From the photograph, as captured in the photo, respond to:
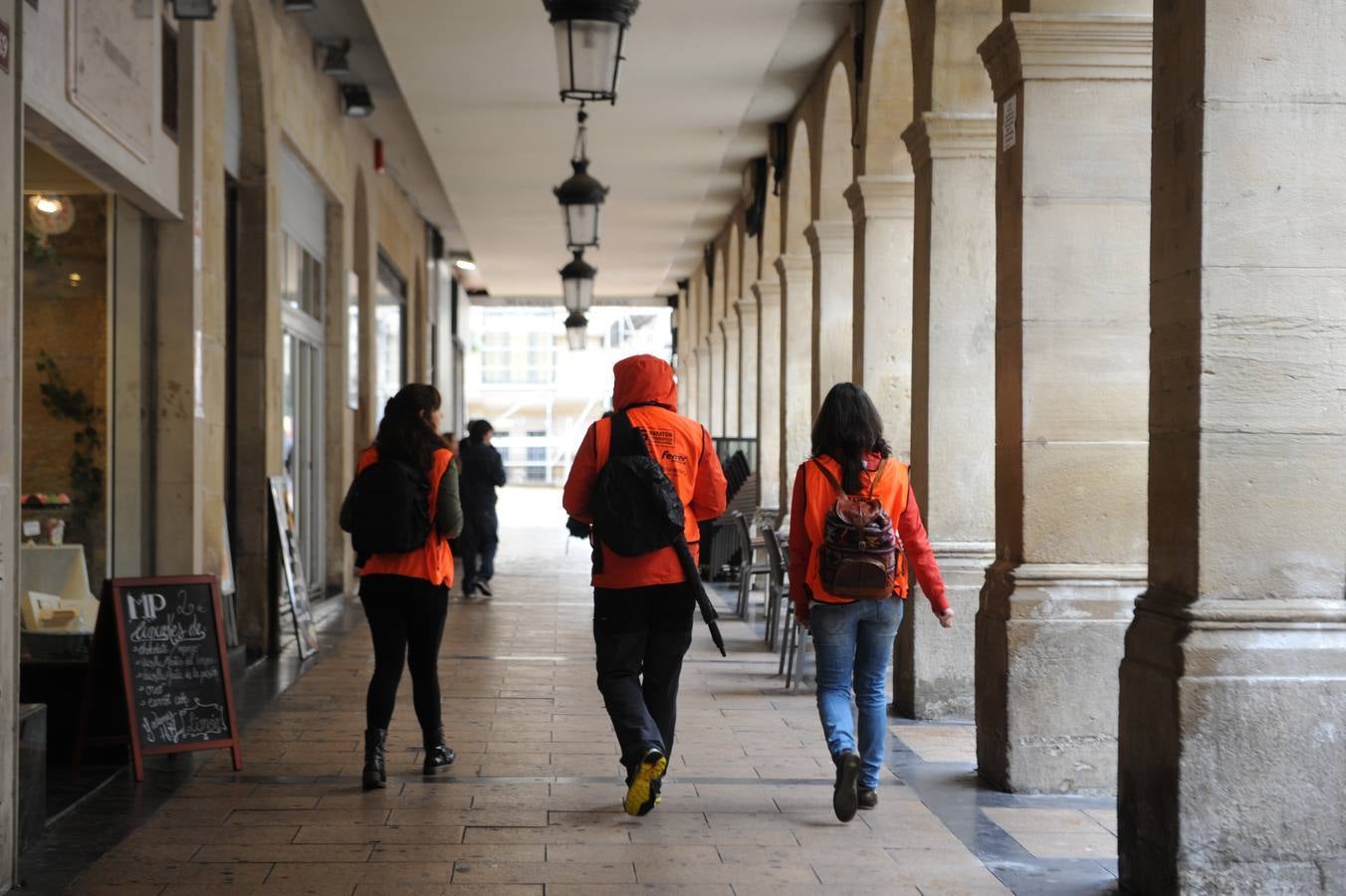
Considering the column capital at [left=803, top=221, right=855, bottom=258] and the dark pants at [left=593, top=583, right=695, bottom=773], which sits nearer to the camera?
the dark pants at [left=593, top=583, right=695, bottom=773]

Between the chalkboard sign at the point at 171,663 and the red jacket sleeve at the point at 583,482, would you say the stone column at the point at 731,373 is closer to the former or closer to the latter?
the chalkboard sign at the point at 171,663

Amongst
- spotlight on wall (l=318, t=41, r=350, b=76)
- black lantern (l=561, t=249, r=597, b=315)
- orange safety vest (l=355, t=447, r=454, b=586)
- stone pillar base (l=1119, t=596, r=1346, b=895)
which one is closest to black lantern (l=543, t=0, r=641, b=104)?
orange safety vest (l=355, t=447, r=454, b=586)

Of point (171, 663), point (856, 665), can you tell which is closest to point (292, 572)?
point (171, 663)

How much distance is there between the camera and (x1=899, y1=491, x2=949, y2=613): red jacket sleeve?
564 centimetres

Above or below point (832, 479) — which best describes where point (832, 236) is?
above

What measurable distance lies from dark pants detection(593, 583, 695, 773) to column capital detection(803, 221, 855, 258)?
681 centimetres

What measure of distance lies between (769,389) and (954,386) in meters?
9.29

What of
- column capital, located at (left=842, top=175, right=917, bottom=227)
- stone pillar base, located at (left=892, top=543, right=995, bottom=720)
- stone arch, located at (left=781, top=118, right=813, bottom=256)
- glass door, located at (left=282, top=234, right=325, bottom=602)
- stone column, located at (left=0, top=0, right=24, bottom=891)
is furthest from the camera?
stone arch, located at (left=781, top=118, right=813, bottom=256)

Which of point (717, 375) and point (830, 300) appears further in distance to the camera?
point (717, 375)

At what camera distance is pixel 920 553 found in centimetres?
571

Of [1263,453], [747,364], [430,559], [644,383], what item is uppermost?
[747,364]

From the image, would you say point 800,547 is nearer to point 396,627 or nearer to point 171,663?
point 396,627

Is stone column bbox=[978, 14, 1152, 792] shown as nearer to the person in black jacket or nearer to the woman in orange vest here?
the woman in orange vest

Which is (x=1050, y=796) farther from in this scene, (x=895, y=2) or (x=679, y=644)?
(x=895, y=2)
